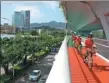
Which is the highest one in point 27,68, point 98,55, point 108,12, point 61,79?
point 108,12

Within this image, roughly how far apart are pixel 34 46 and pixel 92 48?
48.2 m

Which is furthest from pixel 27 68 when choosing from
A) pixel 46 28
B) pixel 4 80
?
pixel 46 28

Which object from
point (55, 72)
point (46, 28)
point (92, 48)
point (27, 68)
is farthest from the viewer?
point (46, 28)

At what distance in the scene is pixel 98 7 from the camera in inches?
602

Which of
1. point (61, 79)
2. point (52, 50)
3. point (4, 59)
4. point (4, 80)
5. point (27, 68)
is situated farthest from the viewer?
point (52, 50)

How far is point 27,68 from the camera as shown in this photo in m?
47.1

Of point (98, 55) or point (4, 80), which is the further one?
point (4, 80)

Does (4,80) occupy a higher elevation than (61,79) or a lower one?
lower

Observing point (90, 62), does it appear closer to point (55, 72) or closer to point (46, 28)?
point (55, 72)

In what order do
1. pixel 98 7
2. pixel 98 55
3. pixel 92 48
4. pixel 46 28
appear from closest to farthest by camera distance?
pixel 92 48
pixel 98 55
pixel 98 7
pixel 46 28

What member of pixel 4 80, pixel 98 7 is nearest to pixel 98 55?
pixel 98 7

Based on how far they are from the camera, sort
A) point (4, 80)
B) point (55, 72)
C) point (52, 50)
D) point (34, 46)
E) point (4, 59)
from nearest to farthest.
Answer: point (55, 72)
point (4, 80)
point (4, 59)
point (34, 46)
point (52, 50)

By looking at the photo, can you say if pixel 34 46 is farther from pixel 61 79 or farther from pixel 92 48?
pixel 61 79

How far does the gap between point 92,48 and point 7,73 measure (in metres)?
30.4
